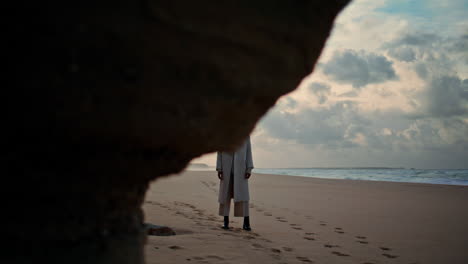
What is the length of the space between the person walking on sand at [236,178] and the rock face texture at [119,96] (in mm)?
4016

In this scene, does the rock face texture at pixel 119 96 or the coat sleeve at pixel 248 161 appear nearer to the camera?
the rock face texture at pixel 119 96

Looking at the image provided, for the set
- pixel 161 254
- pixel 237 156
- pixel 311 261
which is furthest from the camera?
pixel 237 156

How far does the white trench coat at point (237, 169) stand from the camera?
555 cm

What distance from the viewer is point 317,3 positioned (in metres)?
1.35

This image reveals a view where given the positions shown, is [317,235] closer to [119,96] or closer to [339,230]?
[339,230]

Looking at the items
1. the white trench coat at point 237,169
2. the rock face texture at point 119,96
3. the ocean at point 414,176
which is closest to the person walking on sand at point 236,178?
the white trench coat at point 237,169

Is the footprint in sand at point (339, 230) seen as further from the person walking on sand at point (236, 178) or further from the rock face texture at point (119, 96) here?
the rock face texture at point (119, 96)

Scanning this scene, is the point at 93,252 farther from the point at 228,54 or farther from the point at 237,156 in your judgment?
the point at 237,156

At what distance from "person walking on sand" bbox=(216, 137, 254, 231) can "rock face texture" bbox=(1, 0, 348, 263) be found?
4016 mm

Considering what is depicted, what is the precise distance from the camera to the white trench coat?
5.55 metres

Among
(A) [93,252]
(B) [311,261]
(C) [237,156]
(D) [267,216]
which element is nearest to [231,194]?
A: (C) [237,156]

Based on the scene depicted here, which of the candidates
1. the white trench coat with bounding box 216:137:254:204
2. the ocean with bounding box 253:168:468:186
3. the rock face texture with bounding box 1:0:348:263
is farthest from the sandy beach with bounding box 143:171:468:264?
the ocean with bounding box 253:168:468:186

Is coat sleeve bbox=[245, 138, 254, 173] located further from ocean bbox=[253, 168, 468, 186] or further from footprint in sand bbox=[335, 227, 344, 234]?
ocean bbox=[253, 168, 468, 186]

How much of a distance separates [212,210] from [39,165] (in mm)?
6233
